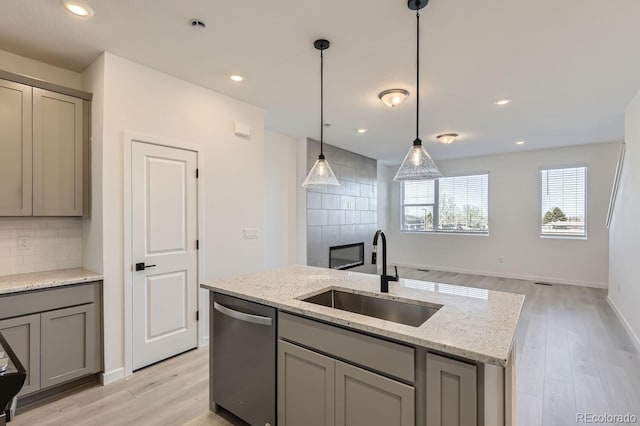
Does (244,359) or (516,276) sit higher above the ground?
(244,359)

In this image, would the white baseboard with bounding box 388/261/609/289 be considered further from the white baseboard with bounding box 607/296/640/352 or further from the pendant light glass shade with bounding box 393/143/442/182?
the pendant light glass shade with bounding box 393/143/442/182

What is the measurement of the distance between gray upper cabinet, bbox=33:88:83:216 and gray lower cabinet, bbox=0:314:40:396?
81 cm

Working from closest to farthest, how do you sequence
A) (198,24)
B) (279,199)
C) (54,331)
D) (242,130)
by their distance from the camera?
(198,24) → (54,331) → (242,130) → (279,199)

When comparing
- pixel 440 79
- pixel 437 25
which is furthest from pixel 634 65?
pixel 437 25

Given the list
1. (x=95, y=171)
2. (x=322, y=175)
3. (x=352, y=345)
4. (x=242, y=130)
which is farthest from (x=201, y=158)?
(x=352, y=345)

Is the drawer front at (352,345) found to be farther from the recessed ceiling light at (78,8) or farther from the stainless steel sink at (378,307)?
the recessed ceiling light at (78,8)

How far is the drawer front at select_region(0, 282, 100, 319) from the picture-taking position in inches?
81.9

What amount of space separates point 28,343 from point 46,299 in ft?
0.99

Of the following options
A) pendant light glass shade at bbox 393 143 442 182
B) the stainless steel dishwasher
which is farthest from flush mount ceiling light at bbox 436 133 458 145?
the stainless steel dishwasher

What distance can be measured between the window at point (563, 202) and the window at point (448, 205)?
3.45 feet

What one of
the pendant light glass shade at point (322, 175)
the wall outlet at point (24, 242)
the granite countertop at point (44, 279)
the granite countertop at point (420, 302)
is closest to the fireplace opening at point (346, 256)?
the granite countertop at point (420, 302)

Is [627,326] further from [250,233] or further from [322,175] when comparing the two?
[250,233]

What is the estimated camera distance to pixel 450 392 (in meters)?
1.18

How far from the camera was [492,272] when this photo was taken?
22.1 feet
